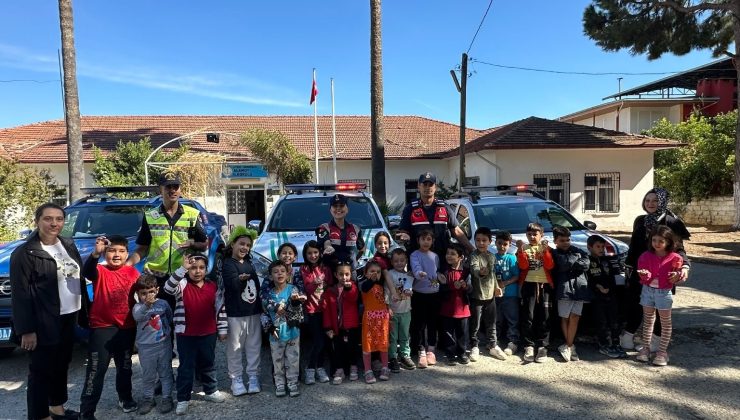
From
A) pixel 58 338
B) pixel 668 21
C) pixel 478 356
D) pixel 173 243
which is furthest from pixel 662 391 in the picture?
pixel 668 21

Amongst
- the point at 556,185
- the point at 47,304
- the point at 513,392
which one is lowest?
the point at 513,392

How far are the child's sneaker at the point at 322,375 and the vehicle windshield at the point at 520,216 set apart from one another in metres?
3.08

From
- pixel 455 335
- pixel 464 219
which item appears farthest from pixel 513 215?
pixel 455 335

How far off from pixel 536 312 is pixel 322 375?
88.3 inches

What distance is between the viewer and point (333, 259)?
4.53 meters

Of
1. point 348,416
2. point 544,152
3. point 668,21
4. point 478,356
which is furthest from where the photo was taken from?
point 544,152

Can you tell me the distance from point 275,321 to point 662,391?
3.31 metres

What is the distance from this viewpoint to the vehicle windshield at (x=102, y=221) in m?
5.98

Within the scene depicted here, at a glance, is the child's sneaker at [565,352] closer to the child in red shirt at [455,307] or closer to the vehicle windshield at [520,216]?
the child in red shirt at [455,307]

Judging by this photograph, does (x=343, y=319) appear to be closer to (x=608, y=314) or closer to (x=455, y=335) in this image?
(x=455, y=335)

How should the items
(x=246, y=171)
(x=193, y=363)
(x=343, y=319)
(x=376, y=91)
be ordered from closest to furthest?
1. (x=193, y=363)
2. (x=343, y=319)
3. (x=376, y=91)
4. (x=246, y=171)

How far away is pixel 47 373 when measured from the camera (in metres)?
3.40

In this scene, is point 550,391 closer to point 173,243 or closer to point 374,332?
point 374,332

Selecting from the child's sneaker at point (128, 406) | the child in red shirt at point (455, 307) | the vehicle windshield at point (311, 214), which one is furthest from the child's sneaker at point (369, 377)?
the vehicle windshield at point (311, 214)
